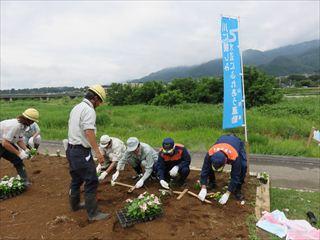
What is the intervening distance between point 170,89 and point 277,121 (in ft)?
49.2

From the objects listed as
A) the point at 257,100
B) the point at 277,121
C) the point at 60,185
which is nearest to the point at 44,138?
the point at 60,185

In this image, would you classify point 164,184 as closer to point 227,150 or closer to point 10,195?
point 227,150

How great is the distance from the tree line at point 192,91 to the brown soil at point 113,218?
53.6 feet

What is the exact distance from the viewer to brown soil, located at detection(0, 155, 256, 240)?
11.7 ft

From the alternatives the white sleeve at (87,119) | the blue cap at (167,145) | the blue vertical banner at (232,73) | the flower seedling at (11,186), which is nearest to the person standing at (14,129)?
the flower seedling at (11,186)

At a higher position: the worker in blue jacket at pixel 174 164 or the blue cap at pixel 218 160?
the blue cap at pixel 218 160

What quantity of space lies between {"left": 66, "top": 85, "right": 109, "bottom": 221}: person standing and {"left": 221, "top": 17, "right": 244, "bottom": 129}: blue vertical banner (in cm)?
260

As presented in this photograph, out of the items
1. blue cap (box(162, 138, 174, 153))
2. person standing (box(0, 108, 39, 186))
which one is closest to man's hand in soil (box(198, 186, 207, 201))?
blue cap (box(162, 138, 174, 153))

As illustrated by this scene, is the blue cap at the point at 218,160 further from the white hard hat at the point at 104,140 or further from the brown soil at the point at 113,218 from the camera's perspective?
the white hard hat at the point at 104,140

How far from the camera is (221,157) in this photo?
4184 millimetres

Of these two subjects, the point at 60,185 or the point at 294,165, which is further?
the point at 294,165

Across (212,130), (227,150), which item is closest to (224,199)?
(227,150)

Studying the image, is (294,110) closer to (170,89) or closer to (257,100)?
(257,100)

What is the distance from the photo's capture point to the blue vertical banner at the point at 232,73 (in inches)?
209
